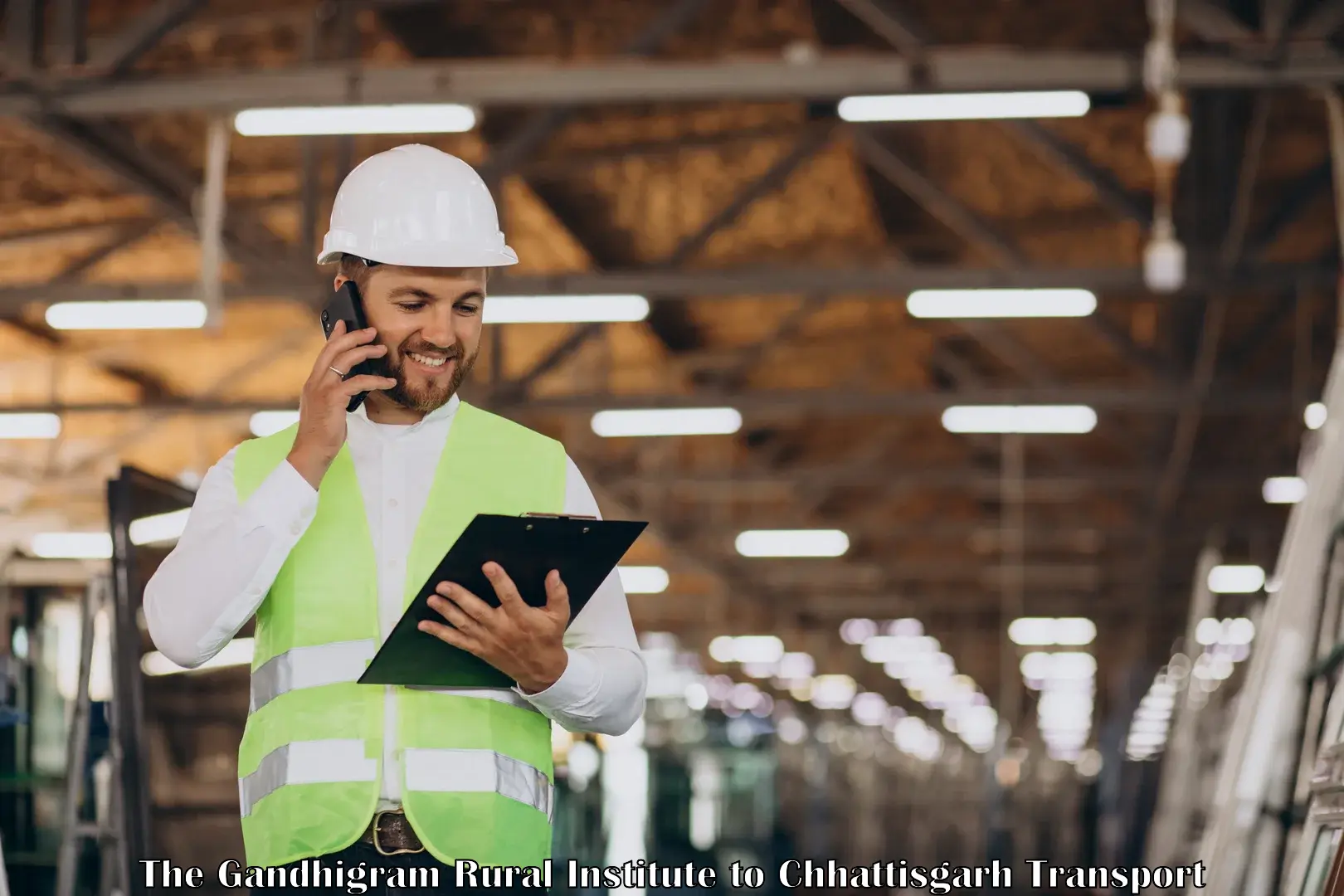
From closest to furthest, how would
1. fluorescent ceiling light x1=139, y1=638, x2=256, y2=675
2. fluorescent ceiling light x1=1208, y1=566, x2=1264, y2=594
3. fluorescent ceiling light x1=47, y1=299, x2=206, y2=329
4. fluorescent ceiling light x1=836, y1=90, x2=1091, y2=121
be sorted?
fluorescent ceiling light x1=139, y1=638, x2=256, y2=675
fluorescent ceiling light x1=836, y1=90, x2=1091, y2=121
fluorescent ceiling light x1=47, y1=299, x2=206, y2=329
fluorescent ceiling light x1=1208, y1=566, x2=1264, y2=594

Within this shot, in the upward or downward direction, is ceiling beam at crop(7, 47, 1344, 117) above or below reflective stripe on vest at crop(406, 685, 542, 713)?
above

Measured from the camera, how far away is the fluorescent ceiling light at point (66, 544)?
893cm

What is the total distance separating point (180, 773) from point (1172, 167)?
28.8ft

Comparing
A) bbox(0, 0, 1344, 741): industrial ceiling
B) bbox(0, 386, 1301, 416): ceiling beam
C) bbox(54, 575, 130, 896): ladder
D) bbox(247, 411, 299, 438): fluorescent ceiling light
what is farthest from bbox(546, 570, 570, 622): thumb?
bbox(247, 411, 299, 438): fluorescent ceiling light

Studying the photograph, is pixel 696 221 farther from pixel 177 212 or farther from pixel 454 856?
pixel 454 856

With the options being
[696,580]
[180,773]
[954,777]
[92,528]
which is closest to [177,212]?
[92,528]

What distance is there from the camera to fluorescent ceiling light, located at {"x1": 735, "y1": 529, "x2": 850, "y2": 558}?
22.2 meters

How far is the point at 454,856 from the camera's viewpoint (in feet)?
9.95

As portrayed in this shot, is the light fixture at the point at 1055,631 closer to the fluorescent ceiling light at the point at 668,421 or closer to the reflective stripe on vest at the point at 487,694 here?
the fluorescent ceiling light at the point at 668,421

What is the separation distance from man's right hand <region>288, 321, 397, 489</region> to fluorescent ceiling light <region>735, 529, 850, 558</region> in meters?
19.0

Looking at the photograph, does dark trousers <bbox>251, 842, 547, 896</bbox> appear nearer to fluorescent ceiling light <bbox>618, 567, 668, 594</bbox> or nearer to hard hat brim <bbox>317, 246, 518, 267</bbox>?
hard hat brim <bbox>317, 246, 518, 267</bbox>

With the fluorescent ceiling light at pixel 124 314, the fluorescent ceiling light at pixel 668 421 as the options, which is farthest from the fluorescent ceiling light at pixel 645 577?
the fluorescent ceiling light at pixel 124 314

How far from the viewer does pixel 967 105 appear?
10109 mm

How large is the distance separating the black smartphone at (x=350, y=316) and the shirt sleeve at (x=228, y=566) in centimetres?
19
